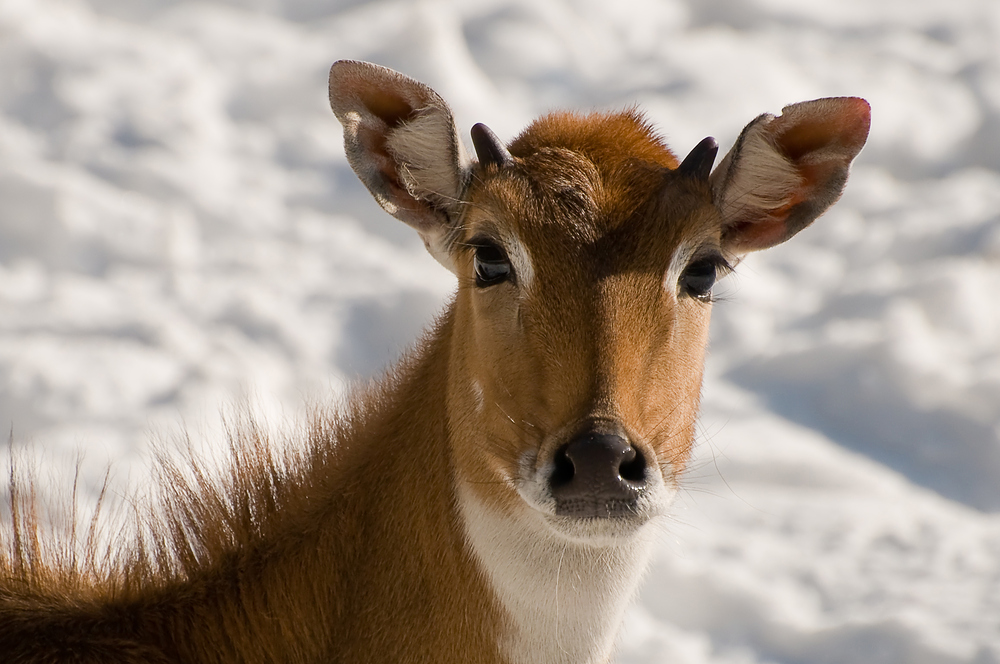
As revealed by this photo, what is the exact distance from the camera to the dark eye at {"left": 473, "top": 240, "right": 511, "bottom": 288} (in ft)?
12.0

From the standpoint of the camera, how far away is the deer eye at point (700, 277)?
3.77m

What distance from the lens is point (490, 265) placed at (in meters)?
3.68

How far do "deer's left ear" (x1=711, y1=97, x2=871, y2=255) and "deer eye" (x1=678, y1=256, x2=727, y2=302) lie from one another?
0.23 metres

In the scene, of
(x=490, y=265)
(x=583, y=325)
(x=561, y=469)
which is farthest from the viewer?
(x=490, y=265)

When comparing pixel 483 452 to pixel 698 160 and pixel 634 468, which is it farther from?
pixel 698 160

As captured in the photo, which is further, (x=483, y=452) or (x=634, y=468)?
(x=483, y=452)

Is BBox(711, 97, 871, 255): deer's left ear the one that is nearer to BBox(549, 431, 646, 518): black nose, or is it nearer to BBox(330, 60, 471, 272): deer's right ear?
BBox(330, 60, 471, 272): deer's right ear

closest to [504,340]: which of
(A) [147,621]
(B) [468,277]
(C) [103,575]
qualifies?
(B) [468,277]

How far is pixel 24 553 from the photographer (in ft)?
12.9

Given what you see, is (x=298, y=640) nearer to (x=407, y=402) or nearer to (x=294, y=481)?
(x=294, y=481)

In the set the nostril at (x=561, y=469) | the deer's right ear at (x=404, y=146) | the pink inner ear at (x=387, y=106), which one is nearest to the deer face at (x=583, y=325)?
the nostril at (x=561, y=469)

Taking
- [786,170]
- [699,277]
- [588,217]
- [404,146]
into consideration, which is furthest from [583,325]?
[786,170]

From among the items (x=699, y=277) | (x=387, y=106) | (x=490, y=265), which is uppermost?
(x=387, y=106)

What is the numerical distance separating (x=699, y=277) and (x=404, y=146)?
1.35m
